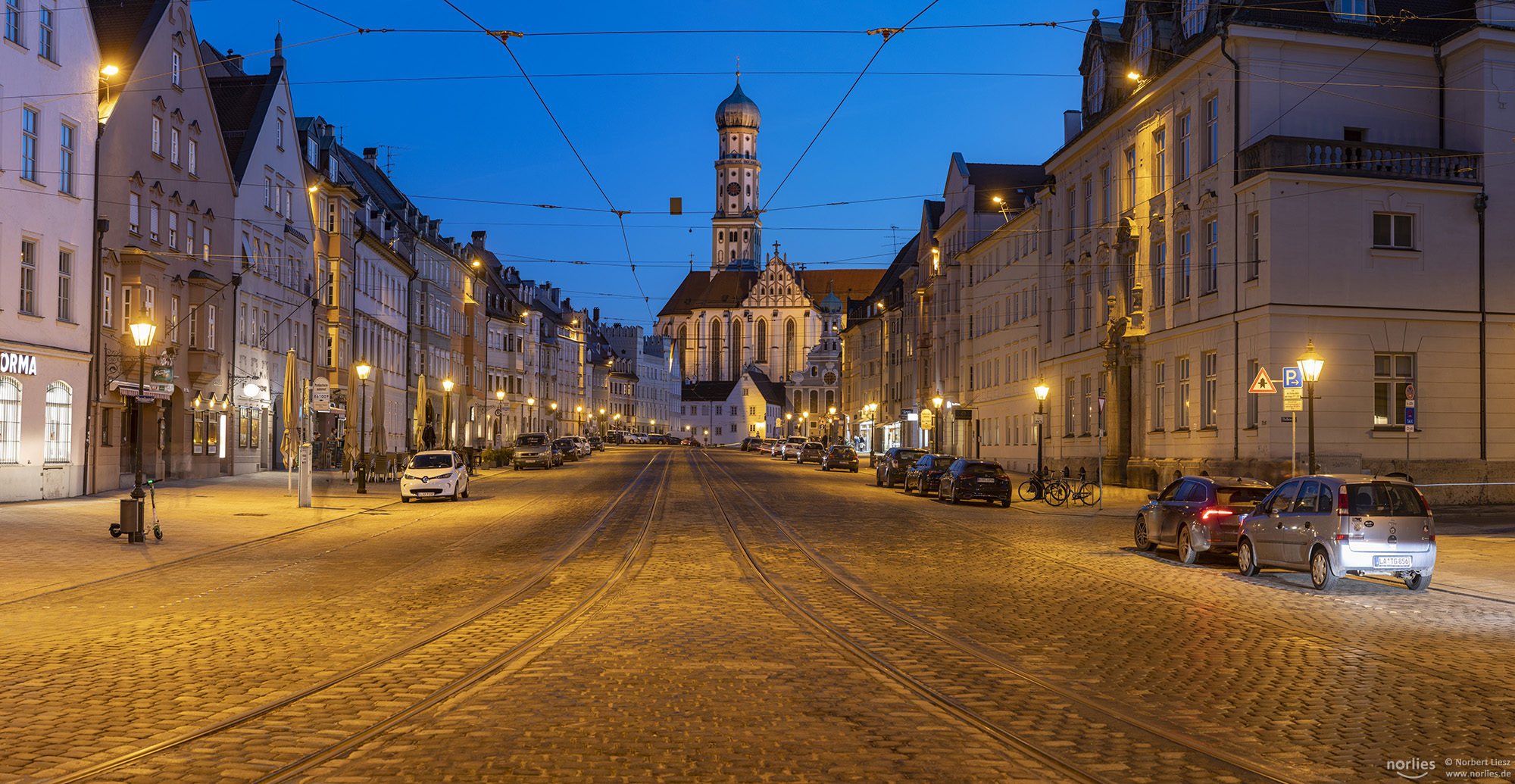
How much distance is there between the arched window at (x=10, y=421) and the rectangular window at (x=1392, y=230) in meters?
34.6

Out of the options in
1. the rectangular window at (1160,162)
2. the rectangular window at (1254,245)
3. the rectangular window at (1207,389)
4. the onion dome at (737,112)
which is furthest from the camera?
the onion dome at (737,112)

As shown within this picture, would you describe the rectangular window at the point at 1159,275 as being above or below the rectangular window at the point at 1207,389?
above

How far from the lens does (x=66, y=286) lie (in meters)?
32.1

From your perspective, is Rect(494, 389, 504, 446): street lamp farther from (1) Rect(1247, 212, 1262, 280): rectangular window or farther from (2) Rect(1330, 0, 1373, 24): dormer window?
(2) Rect(1330, 0, 1373, 24): dormer window

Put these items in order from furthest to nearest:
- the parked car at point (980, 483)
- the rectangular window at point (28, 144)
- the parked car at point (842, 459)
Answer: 1. the parked car at point (842, 459)
2. the parked car at point (980, 483)
3. the rectangular window at point (28, 144)

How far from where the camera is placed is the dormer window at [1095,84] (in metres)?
46.0

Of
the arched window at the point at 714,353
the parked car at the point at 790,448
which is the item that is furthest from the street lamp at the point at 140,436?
the arched window at the point at 714,353

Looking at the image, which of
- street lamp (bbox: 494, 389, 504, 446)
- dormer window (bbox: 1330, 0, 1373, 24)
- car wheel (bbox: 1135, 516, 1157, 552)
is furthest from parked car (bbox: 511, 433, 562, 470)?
car wheel (bbox: 1135, 516, 1157, 552)

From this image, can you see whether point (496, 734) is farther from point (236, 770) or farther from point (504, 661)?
point (504, 661)

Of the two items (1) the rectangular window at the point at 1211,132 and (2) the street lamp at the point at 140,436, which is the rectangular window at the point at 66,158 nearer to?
(2) the street lamp at the point at 140,436

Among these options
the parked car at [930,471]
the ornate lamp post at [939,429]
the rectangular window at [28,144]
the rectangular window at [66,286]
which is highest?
the rectangular window at [28,144]

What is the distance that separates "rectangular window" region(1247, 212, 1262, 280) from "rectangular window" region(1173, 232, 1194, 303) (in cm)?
367

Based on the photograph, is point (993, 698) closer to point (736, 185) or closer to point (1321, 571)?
point (1321, 571)

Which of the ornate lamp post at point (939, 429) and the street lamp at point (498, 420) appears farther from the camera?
the street lamp at point (498, 420)
